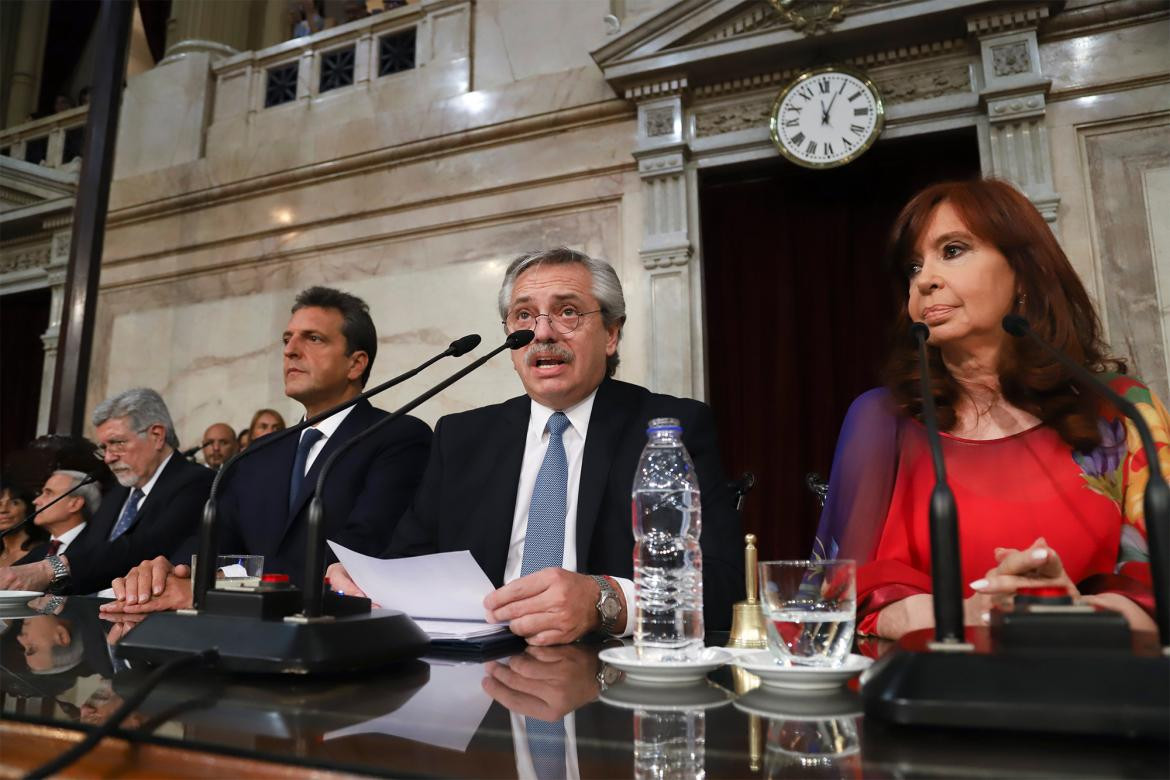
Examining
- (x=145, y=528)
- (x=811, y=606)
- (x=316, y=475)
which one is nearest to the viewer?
(x=811, y=606)

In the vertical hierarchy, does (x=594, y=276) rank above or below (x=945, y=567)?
above

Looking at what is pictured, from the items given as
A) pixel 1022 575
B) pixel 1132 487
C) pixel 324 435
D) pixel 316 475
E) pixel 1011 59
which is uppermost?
pixel 1011 59

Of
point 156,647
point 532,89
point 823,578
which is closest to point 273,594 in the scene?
point 156,647

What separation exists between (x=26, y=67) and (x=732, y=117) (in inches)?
313

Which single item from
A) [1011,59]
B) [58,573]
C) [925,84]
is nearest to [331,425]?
[58,573]

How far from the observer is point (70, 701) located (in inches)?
29.4

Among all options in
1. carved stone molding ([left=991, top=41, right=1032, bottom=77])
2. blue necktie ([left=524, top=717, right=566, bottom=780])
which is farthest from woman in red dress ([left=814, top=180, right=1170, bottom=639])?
carved stone molding ([left=991, top=41, right=1032, bottom=77])

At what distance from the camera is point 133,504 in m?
3.22

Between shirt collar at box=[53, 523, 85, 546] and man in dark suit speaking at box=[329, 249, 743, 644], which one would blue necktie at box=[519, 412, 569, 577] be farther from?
shirt collar at box=[53, 523, 85, 546]

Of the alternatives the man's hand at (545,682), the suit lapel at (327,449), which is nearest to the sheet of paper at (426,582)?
the man's hand at (545,682)

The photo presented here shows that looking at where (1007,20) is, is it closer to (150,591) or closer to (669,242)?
(669,242)

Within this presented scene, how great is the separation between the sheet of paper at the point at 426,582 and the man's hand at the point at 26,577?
4.91ft

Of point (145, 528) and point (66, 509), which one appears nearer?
point (145, 528)

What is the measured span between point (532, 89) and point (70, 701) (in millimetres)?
4724
